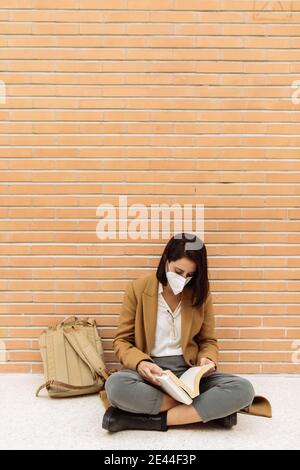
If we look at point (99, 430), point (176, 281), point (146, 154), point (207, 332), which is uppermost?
point (146, 154)

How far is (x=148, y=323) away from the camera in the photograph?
329cm

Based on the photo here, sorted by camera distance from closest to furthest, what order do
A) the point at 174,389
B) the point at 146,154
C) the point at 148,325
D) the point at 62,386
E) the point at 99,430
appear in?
the point at 174,389 → the point at 99,430 → the point at 148,325 → the point at 62,386 → the point at 146,154

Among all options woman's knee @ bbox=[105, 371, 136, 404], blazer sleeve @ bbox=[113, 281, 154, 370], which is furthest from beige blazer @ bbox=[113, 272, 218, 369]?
woman's knee @ bbox=[105, 371, 136, 404]

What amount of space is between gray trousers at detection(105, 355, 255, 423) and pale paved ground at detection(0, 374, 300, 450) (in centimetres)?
14

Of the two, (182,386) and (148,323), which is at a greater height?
(148,323)

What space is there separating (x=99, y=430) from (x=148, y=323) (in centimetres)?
71

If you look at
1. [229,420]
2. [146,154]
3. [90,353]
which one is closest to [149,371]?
[229,420]

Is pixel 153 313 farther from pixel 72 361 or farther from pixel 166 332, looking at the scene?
pixel 72 361

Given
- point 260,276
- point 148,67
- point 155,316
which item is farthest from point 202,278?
point 148,67

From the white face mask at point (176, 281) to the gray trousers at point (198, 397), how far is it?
1.97 ft

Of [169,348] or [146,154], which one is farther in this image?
[146,154]

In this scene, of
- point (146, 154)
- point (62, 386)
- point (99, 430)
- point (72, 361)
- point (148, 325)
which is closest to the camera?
point (99, 430)

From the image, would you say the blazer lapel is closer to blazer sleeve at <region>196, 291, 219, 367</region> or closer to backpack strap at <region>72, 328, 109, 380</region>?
blazer sleeve at <region>196, 291, 219, 367</region>

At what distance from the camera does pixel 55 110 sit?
373 centimetres
